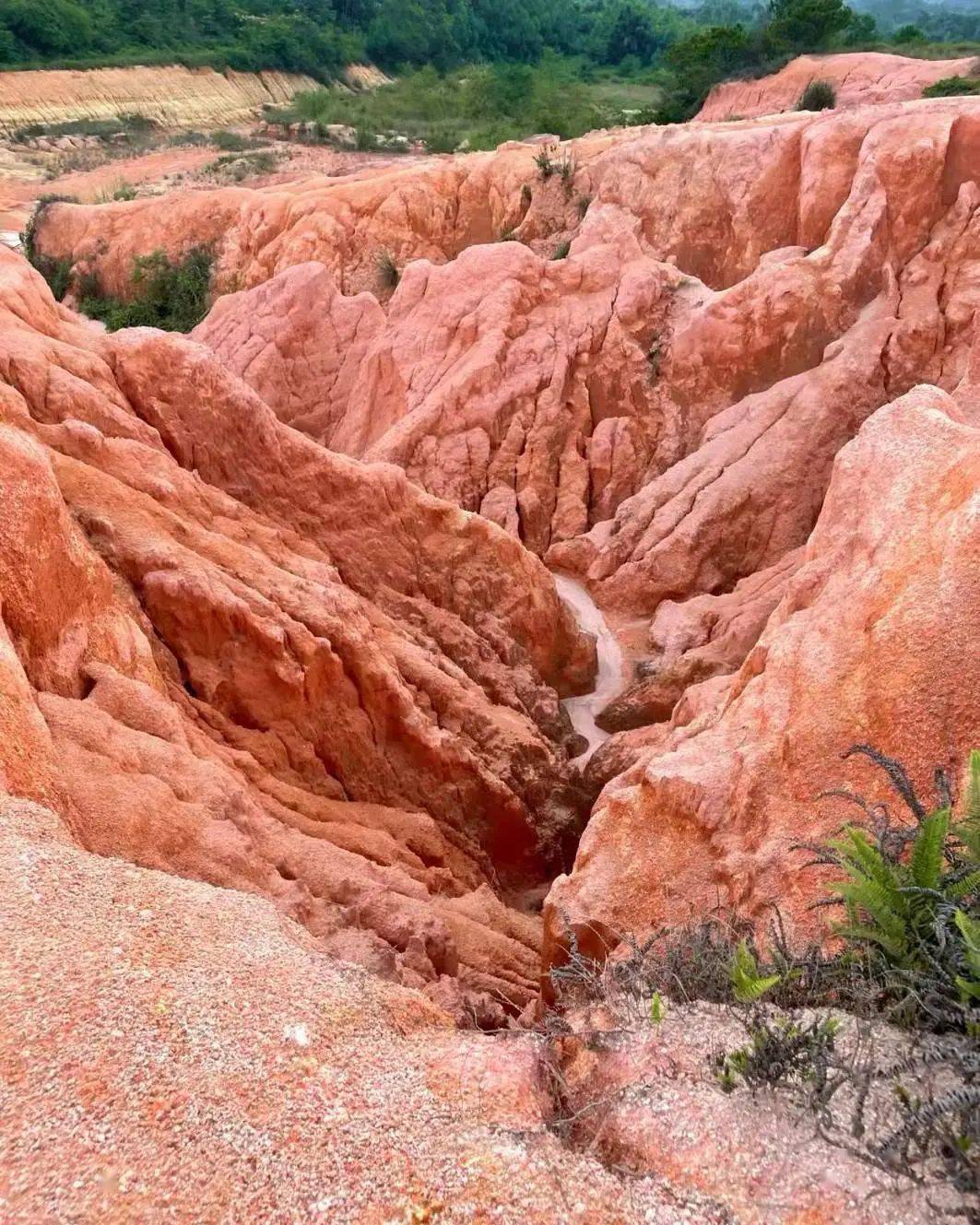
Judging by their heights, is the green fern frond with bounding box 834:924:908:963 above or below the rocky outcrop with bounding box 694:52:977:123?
below

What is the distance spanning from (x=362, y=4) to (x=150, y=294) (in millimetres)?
50388

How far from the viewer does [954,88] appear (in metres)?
22.1

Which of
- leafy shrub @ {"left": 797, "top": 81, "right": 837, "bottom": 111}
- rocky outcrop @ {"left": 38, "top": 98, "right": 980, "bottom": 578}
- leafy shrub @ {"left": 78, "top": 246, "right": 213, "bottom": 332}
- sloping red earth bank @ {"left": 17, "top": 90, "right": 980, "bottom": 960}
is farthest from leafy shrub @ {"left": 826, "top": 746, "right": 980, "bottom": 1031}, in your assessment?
leafy shrub @ {"left": 797, "top": 81, "right": 837, "bottom": 111}

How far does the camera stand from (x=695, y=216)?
1814 centimetres

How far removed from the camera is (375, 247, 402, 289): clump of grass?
858 inches

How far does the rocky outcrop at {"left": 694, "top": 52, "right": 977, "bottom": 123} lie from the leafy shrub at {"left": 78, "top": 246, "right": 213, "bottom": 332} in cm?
1751

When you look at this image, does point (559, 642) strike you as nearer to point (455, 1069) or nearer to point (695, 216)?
point (455, 1069)

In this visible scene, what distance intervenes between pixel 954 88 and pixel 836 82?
908 centimetres

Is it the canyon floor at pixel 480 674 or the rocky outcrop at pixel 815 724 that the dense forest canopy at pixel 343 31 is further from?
the rocky outcrop at pixel 815 724

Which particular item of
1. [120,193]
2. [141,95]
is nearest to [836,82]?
[120,193]

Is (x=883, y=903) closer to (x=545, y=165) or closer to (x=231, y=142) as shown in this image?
(x=545, y=165)

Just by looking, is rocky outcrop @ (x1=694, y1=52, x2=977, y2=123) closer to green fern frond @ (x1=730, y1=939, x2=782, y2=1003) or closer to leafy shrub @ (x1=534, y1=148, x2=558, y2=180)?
leafy shrub @ (x1=534, y1=148, x2=558, y2=180)


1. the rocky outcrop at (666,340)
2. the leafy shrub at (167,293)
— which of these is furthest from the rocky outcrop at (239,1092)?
the leafy shrub at (167,293)

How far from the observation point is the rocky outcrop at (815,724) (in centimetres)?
533
